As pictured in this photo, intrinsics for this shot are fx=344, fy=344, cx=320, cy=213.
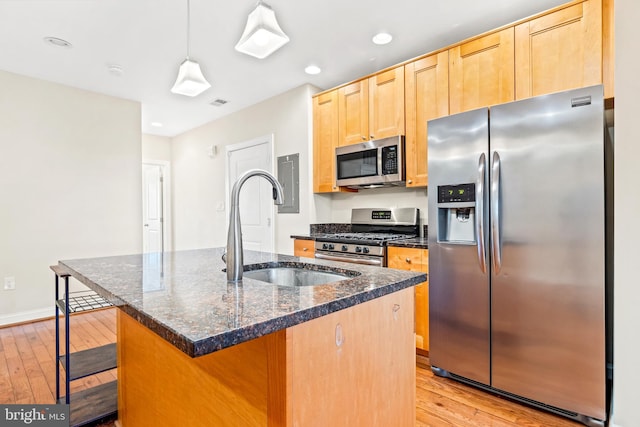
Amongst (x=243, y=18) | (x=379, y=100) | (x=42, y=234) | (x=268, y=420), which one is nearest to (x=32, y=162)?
(x=42, y=234)

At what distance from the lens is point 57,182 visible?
12.1 ft

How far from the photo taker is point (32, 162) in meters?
3.54

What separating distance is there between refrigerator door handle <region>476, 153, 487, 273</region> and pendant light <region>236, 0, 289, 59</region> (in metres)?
1.33

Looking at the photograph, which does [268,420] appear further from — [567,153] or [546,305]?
[567,153]

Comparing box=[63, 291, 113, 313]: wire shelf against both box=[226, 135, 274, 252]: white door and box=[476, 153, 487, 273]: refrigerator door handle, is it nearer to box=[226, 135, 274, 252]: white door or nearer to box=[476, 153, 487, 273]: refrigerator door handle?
box=[476, 153, 487, 273]: refrigerator door handle

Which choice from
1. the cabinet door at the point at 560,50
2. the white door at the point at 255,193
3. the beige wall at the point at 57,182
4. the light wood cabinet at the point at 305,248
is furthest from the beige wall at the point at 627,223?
the beige wall at the point at 57,182

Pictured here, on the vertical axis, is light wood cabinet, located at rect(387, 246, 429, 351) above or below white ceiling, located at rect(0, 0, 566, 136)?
below

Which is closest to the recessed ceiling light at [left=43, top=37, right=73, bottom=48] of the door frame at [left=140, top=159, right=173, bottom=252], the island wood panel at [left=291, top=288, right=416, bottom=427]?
the door frame at [left=140, top=159, right=173, bottom=252]

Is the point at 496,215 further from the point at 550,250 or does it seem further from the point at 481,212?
the point at 550,250

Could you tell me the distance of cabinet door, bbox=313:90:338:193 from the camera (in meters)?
3.41

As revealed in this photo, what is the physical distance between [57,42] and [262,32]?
235 cm

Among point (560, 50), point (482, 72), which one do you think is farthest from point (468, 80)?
point (560, 50)

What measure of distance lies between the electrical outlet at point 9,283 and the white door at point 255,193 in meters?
2.26

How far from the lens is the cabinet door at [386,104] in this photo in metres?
2.88
